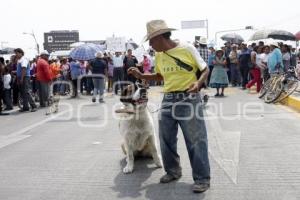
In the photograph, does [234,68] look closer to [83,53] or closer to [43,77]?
[83,53]

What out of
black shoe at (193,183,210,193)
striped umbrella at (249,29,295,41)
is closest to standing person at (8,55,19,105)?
black shoe at (193,183,210,193)

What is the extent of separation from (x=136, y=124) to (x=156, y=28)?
4.98 ft

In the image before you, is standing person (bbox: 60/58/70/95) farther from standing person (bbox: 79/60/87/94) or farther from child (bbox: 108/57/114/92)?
child (bbox: 108/57/114/92)

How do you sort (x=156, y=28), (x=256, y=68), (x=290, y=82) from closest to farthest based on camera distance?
(x=156, y=28)
(x=290, y=82)
(x=256, y=68)

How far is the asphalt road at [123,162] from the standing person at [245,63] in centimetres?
704

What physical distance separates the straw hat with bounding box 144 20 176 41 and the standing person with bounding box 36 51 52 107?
33.9 feet

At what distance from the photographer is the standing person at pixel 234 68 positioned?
65.7ft

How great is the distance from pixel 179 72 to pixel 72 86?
15454 millimetres

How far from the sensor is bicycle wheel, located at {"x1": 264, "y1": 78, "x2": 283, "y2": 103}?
13523 mm

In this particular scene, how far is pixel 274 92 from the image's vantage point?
45.2 feet

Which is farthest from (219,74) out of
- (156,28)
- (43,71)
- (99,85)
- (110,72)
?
(156,28)

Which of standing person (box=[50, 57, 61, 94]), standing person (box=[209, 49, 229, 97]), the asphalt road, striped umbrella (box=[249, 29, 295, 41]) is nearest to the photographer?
the asphalt road

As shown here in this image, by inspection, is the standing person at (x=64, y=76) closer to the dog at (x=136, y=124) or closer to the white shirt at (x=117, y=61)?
the white shirt at (x=117, y=61)

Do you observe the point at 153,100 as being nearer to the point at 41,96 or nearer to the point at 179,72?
the point at 41,96
